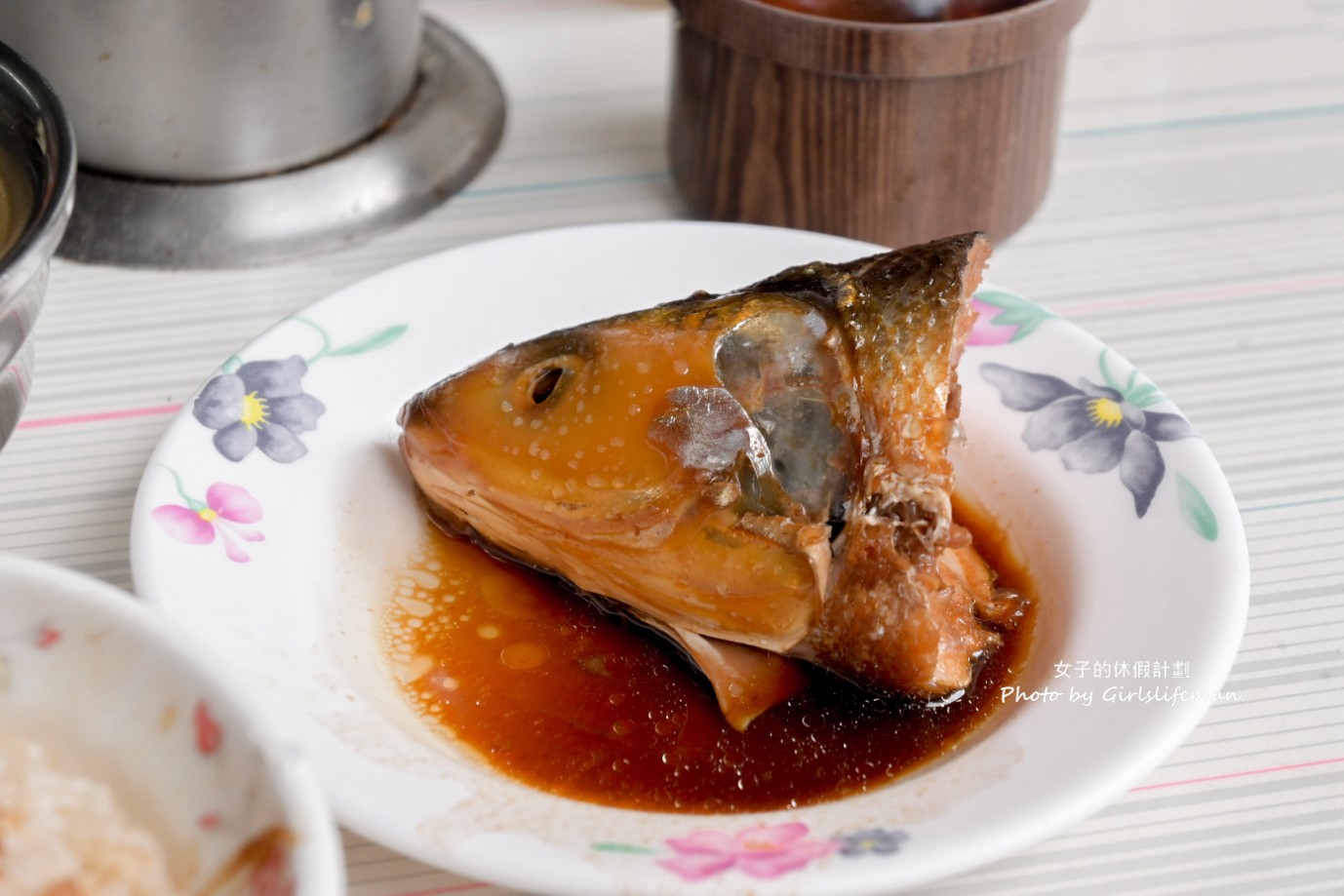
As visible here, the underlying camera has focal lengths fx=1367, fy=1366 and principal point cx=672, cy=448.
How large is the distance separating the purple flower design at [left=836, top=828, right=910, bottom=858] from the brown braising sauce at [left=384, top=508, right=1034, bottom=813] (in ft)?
0.38

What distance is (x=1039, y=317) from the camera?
135 cm

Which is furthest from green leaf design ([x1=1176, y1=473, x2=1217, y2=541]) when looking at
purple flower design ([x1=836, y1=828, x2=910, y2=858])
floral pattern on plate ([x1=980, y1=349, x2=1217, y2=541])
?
purple flower design ([x1=836, y1=828, x2=910, y2=858])

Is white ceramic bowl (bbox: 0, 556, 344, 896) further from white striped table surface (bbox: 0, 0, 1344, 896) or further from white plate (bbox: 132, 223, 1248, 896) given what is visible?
white striped table surface (bbox: 0, 0, 1344, 896)

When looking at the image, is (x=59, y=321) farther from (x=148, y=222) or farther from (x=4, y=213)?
(x=4, y=213)

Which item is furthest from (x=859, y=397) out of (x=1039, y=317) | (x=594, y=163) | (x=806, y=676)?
(x=594, y=163)

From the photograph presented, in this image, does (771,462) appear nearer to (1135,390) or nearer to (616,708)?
(616,708)

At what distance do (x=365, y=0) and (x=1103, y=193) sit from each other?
988 mm

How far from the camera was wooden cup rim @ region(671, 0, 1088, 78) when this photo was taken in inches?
55.9

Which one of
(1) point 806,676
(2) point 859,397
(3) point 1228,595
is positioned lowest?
(1) point 806,676

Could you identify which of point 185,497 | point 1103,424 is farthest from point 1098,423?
point 185,497

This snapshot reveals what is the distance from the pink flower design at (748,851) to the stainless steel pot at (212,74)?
1009mm

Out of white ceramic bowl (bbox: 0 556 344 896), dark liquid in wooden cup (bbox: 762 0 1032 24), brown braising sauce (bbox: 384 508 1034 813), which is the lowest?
brown braising sauce (bbox: 384 508 1034 813)

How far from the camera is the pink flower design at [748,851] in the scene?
84cm

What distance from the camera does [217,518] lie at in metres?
1.09
